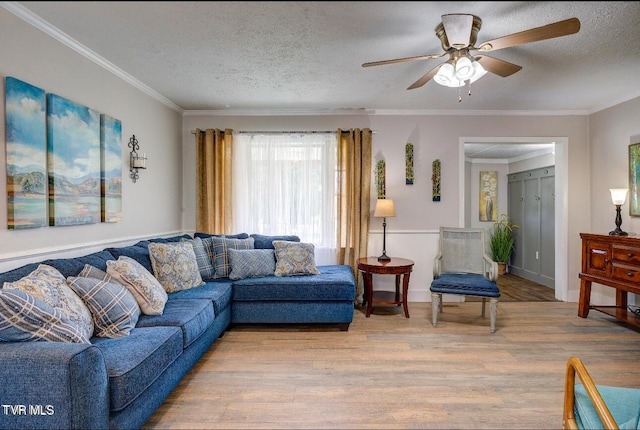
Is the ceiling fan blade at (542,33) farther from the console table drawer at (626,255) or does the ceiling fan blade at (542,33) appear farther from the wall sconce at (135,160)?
the wall sconce at (135,160)

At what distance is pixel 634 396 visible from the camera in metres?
1.53

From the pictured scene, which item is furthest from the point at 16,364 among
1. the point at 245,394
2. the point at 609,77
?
the point at 609,77

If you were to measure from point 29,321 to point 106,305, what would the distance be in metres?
0.46

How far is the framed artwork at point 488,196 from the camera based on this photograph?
7000 mm

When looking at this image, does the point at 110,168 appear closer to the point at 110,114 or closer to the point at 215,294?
the point at 110,114

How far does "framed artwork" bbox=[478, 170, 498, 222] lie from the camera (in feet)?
23.0

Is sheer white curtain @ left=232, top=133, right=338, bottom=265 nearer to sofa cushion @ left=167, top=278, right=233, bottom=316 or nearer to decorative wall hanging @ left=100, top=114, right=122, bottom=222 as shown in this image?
sofa cushion @ left=167, top=278, right=233, bottom=316

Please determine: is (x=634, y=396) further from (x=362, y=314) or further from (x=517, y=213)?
(x=517, y=213)

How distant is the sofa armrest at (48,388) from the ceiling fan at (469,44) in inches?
93.5

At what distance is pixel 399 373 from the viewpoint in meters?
2.62

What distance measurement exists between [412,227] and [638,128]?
258 cm

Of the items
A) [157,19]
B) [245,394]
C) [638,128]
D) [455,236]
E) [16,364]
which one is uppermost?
[157,19]

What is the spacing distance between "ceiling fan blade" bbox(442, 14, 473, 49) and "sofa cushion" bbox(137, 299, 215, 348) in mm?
2507

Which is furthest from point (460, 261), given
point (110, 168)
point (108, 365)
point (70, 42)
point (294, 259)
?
point (70, 42)
